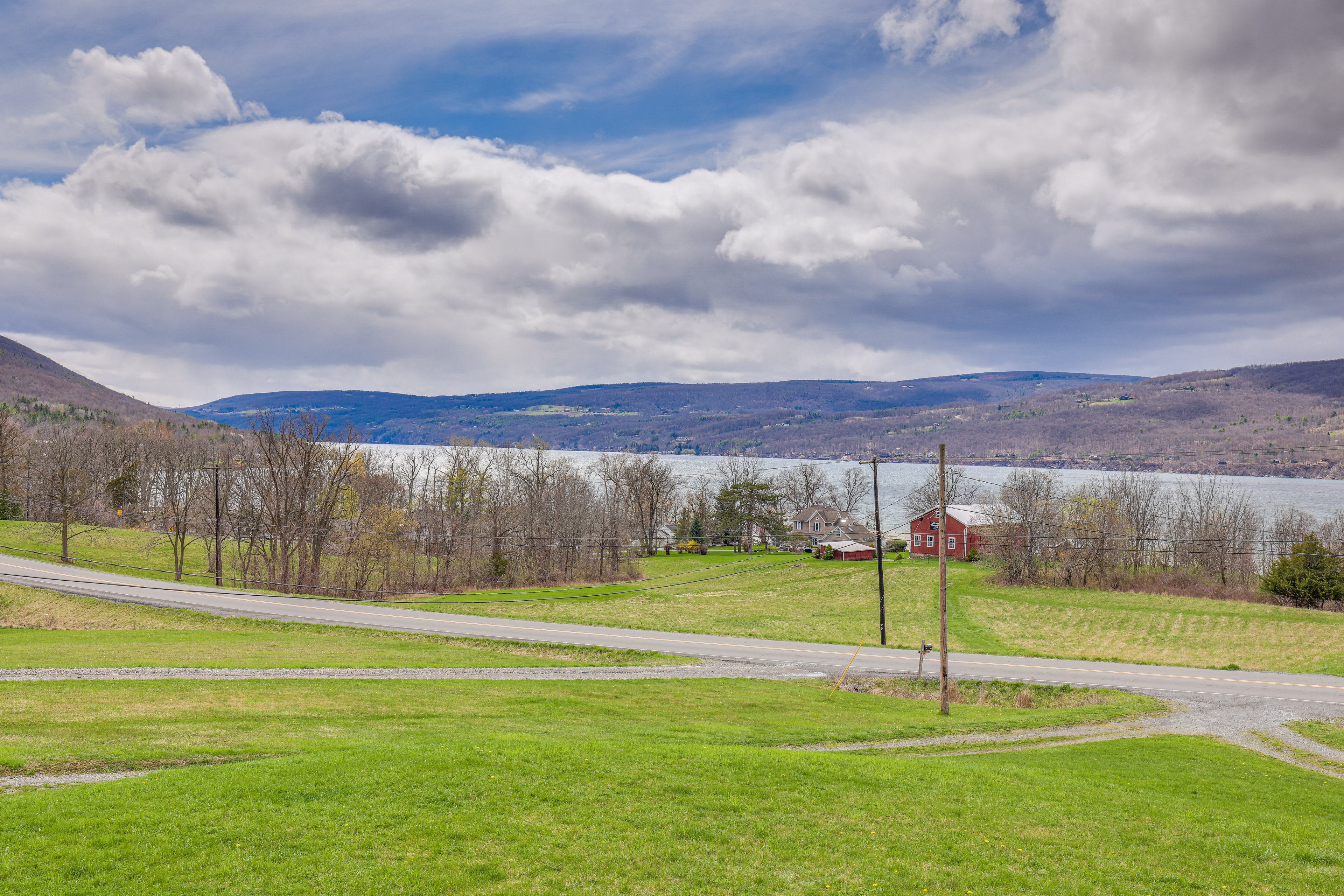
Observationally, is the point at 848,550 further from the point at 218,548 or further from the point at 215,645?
the point at 215,645

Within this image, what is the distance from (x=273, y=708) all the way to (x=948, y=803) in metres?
15.5

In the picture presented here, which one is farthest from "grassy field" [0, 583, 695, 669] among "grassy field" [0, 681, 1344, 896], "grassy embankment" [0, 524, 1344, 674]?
"grassy embankment" [0, 524, 1344, 674]

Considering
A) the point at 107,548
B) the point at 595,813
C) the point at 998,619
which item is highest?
the point at 595,813

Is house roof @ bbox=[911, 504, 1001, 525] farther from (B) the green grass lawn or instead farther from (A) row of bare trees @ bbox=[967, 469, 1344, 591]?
(B) the green grass lawn

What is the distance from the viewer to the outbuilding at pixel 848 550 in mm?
85750

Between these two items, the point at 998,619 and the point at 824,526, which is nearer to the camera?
the point at 998,619

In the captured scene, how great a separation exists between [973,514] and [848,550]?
15139mm

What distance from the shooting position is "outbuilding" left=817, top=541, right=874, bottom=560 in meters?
85.8

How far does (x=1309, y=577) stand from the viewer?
4744 cm

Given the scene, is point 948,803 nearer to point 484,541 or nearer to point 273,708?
point 273,708

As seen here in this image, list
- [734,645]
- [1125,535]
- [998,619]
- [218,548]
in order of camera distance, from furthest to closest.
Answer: [1125,535] → [218,548] → [998,619] → [734,645]

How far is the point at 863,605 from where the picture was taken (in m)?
54.5

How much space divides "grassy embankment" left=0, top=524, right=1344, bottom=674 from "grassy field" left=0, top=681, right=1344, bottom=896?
2229 centimetres

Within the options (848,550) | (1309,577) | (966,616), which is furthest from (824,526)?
(1309,577)
